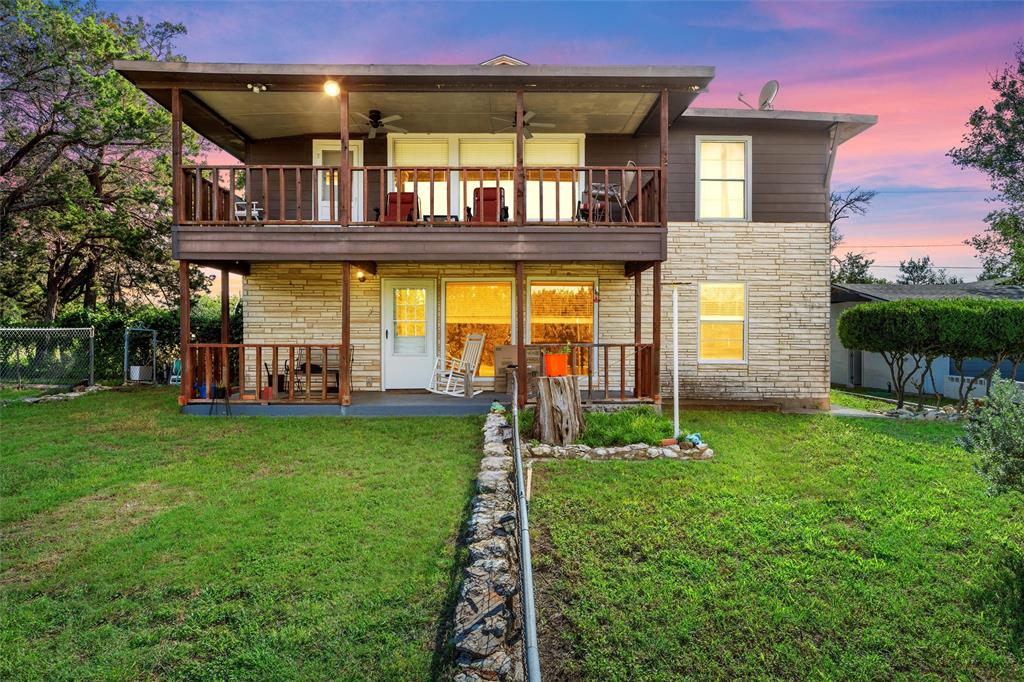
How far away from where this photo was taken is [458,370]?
997 cm

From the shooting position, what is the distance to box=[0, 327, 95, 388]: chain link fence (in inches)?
495

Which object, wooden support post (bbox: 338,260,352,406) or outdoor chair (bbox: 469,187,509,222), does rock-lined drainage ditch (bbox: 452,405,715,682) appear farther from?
outdoor chair (bbox: 469,187,509,222)

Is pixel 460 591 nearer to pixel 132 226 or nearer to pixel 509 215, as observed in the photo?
pixel 509 215

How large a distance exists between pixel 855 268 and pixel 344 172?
37.2 m

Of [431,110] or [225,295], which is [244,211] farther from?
[431,110]

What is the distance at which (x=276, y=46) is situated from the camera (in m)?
21.6

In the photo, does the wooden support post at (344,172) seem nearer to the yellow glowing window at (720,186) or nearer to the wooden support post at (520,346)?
the wooden support post at (520,346)

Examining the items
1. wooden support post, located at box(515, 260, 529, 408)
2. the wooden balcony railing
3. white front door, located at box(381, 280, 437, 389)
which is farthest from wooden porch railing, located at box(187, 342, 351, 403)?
wooden support post, located at box(515, 260, 529, 408)

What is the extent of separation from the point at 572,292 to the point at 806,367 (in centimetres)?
451

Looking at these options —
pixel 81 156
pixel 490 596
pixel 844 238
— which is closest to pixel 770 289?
pixel 490 596

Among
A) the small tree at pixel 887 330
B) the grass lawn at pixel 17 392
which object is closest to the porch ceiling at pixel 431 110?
the small tree at pixel 887 330

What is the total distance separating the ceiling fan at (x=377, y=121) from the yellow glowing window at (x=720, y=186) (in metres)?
5.61

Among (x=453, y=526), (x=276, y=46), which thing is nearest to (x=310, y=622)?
(x=453, y=526)

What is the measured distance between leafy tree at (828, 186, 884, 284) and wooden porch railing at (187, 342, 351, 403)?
21.8 m
